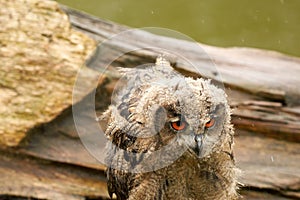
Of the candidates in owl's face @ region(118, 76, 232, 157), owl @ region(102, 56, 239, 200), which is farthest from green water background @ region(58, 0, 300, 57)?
owl's face @ region(118, 76, 232, 157)

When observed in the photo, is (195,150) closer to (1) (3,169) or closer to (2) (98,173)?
(2) (98,173)

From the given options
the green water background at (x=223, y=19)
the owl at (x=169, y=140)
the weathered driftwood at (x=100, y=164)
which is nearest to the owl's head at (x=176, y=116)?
the owl at (x=169, y=140)

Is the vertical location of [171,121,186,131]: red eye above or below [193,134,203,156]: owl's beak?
above

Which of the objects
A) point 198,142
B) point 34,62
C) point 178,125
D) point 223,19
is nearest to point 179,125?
point 178,125

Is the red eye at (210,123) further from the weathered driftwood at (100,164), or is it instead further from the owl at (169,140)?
the weathered driftwood at (100,164)

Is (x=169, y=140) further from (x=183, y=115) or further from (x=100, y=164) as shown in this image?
(x=100, y=164)

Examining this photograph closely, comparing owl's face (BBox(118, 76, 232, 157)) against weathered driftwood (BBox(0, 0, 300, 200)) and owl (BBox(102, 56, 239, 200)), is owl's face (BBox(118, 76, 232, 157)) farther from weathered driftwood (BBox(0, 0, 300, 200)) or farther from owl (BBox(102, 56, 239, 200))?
weathered driftwood (BBox(0, 0, 300, 200))
